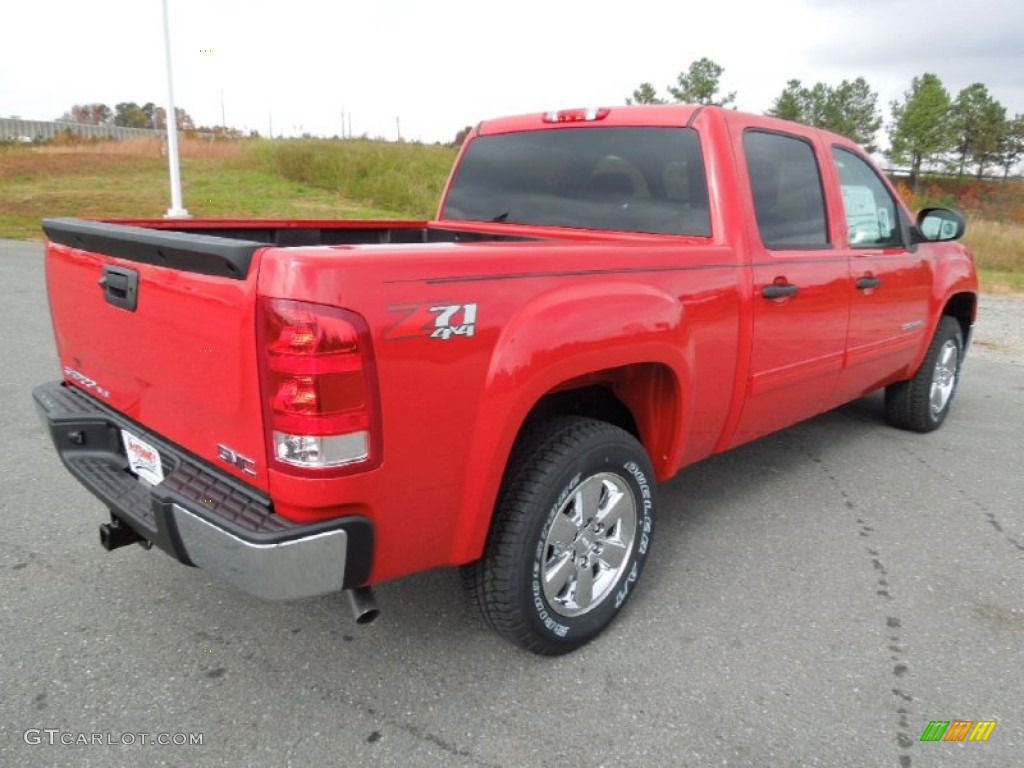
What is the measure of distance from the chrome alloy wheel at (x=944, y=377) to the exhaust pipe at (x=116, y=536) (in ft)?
15.1

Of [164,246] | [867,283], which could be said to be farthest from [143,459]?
[867,283]

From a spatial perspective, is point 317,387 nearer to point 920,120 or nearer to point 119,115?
point 920,120

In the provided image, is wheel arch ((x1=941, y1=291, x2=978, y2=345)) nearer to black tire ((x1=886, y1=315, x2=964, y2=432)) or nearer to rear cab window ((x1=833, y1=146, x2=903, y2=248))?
black tire ((x1=886, y1=315, x2=964, y2=432))

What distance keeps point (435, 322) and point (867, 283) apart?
2.75 m

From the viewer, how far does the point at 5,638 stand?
8.45 ft

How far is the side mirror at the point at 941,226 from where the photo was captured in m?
4.41

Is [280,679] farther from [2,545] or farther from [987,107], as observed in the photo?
[987,107]

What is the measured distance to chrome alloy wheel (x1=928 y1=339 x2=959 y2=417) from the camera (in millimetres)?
5035

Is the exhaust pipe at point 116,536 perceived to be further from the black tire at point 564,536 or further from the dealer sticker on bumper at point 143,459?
the black tire at point 564,536

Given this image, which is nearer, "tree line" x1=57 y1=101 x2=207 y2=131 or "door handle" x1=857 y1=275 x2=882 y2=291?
"door handle" x1=857 y1=275 x2=882 y2=291

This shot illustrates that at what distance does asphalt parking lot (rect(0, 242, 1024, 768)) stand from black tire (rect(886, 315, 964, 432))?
4.09 feet

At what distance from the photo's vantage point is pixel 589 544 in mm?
2611

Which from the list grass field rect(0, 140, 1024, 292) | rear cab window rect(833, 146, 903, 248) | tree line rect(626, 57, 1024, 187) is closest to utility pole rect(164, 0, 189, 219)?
grass field rect(0, 140, 1024, 292)

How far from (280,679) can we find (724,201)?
2386mm
